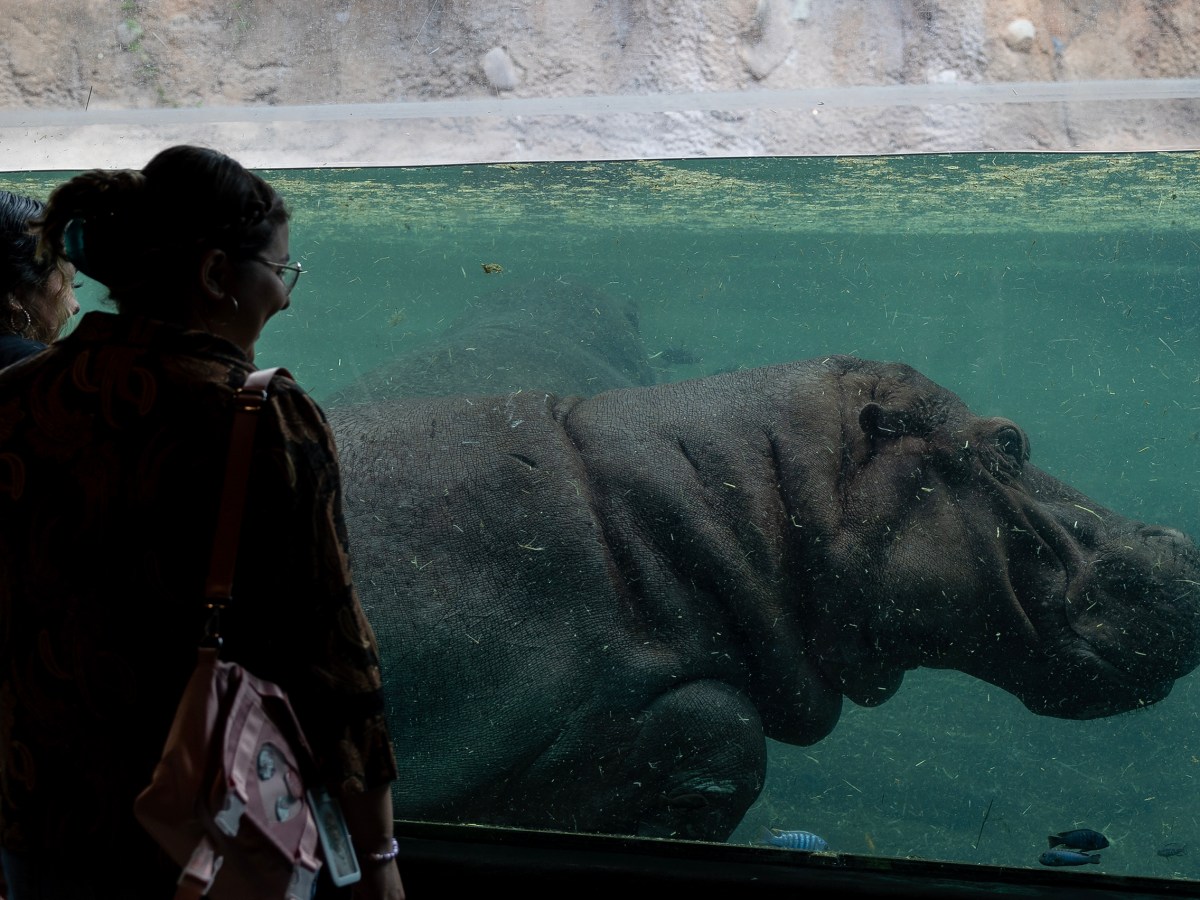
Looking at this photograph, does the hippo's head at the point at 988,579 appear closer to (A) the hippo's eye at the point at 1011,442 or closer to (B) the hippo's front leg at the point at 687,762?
(A) the hippo's eye at the point at 1011,442

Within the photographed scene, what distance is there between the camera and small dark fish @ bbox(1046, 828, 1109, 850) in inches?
112

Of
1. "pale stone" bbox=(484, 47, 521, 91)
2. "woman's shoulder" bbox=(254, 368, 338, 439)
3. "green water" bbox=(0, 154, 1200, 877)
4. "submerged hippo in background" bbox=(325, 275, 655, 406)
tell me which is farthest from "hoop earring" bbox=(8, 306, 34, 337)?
"green water" bbox=(0, 154, 1200, 877)

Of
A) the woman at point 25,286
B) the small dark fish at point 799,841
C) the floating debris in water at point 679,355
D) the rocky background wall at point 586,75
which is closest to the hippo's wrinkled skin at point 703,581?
the small dark fish at point 799,841

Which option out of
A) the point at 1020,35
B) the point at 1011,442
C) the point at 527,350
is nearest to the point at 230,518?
the point at 1011,442

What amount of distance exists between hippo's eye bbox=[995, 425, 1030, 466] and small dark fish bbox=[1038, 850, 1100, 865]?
1.20 metres

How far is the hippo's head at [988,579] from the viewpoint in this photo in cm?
316

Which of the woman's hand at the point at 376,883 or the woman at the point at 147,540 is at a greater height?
the woman at the point at 147,540

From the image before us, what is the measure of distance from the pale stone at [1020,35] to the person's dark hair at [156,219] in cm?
292

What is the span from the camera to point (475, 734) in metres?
2.97

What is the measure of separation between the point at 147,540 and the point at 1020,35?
10.7ft

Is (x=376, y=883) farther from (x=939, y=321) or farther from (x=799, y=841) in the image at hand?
(x=939, y=321)

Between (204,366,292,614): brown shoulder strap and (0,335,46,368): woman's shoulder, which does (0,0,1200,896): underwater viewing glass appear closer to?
(0,335,46,368): woman's shoulder

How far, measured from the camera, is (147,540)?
4.13 ft

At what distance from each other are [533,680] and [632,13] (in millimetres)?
2250
